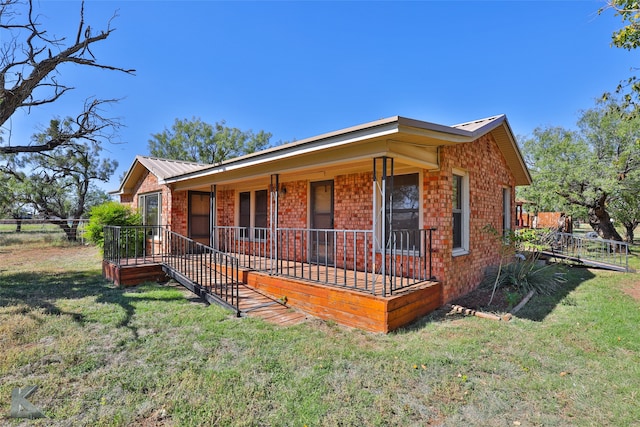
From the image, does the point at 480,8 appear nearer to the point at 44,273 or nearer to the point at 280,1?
the point at 280,1

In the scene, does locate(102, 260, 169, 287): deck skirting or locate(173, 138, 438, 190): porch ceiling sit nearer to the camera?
locate(173, 138, 438, 190): porch ceiling

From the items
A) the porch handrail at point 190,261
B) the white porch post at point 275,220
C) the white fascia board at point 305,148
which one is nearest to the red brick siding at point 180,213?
the porch handrail at point 190,261

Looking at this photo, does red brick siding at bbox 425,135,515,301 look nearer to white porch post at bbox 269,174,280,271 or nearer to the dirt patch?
the dirt patch

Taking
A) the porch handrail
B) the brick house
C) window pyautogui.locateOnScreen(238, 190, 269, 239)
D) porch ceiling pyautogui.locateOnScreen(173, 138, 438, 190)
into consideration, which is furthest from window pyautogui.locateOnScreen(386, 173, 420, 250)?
window pyautogui.locateOnScreen(238, 190, 269, 239)

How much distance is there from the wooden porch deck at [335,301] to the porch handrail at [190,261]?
391mm

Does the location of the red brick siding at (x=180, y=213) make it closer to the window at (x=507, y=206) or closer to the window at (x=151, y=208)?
the window at (x=151, y=208)

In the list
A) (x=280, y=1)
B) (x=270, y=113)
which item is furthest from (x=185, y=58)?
(x=270, y=113)

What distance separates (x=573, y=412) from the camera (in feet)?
8.73

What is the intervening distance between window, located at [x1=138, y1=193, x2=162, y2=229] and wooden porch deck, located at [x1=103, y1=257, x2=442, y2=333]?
19.4ft

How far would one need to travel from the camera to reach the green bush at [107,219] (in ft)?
35.9

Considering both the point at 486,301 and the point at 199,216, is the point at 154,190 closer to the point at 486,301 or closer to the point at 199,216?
the point at 199,216

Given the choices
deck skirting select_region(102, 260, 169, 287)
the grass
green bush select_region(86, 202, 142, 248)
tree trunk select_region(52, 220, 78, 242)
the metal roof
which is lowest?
the grass

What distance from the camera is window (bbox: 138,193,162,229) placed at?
10969 millimetres

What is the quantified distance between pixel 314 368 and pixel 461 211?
4.65 m
